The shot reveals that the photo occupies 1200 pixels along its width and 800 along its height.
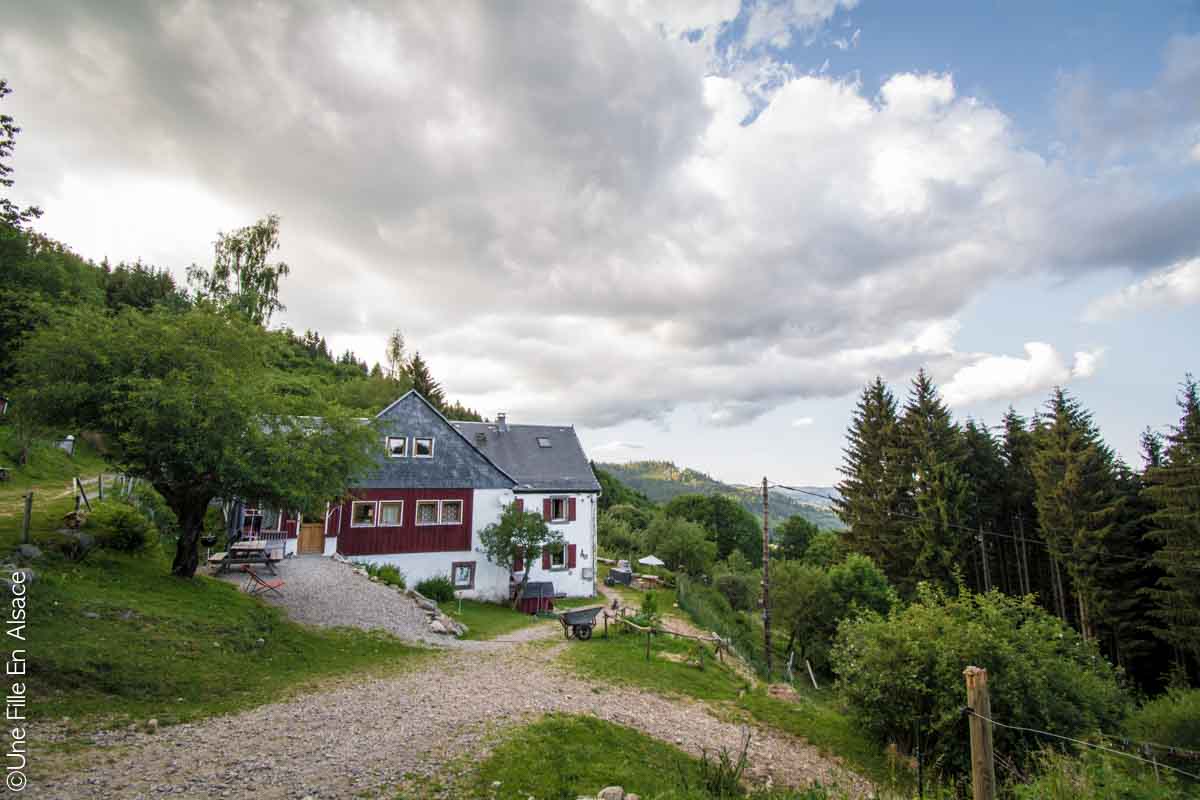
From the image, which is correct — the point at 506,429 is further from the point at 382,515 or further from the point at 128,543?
the point at 128,543

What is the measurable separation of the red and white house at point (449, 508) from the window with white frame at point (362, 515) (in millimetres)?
43

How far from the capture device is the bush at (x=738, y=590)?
134ft

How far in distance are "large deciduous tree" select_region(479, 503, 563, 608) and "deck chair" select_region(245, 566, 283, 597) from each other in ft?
32.5

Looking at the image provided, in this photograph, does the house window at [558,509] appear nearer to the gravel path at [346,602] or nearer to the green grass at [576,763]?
the gravel path at [346,602]

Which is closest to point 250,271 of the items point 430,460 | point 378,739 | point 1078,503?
point 430,460

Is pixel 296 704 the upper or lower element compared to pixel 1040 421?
lower

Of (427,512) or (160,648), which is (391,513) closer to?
(427,512)

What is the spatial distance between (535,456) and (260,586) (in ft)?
56.8

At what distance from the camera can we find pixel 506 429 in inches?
1316

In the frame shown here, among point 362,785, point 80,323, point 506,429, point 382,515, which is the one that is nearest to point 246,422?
point 80,323

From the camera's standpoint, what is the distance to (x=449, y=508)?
1043 inches

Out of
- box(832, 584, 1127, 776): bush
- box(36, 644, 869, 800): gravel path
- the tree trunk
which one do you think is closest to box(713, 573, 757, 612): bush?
box(832, 584, 1127, 776): bush

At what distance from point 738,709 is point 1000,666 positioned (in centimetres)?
578

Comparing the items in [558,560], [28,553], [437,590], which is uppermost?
[28,553]
